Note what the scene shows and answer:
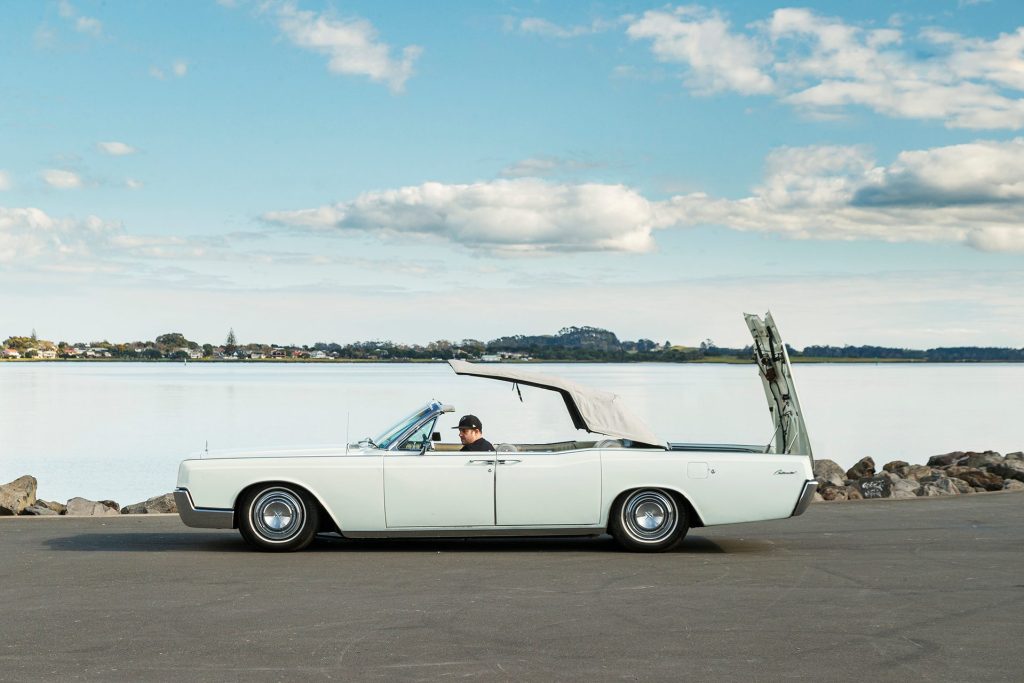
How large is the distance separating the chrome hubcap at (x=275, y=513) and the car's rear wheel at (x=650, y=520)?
2.91 meters

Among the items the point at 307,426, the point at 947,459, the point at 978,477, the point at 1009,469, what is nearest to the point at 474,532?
the point at 978,477

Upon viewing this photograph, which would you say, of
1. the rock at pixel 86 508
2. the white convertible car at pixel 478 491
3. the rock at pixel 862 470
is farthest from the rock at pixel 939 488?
the rock at pixel 86 508

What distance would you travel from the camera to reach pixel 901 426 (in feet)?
176

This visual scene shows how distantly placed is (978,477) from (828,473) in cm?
304

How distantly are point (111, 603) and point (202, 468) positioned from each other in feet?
8.68

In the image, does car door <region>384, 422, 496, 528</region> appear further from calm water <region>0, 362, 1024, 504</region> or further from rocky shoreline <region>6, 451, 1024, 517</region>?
calm water <region>0, 362, 1024, 504</region>

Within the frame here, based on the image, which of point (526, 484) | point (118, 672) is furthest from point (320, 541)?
point (118, 672)

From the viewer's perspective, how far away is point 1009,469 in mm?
22859

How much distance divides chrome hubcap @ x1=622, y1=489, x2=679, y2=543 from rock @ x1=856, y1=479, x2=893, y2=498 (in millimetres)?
8735

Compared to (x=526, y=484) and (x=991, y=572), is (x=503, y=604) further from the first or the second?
(x=991, y=572)

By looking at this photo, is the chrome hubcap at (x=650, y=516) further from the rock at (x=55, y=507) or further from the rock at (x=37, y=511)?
the rock at (x=55, y=507)

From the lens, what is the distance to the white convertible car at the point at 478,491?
36.6 ft

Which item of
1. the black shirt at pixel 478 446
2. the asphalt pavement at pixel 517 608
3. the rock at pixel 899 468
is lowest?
the asphalt pavement at pixel 517 608

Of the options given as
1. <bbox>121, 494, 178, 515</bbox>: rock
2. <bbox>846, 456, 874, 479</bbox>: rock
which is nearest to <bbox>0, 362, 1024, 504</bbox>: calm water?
<bbox>121, 494, 178, 515</bbox>: rock
